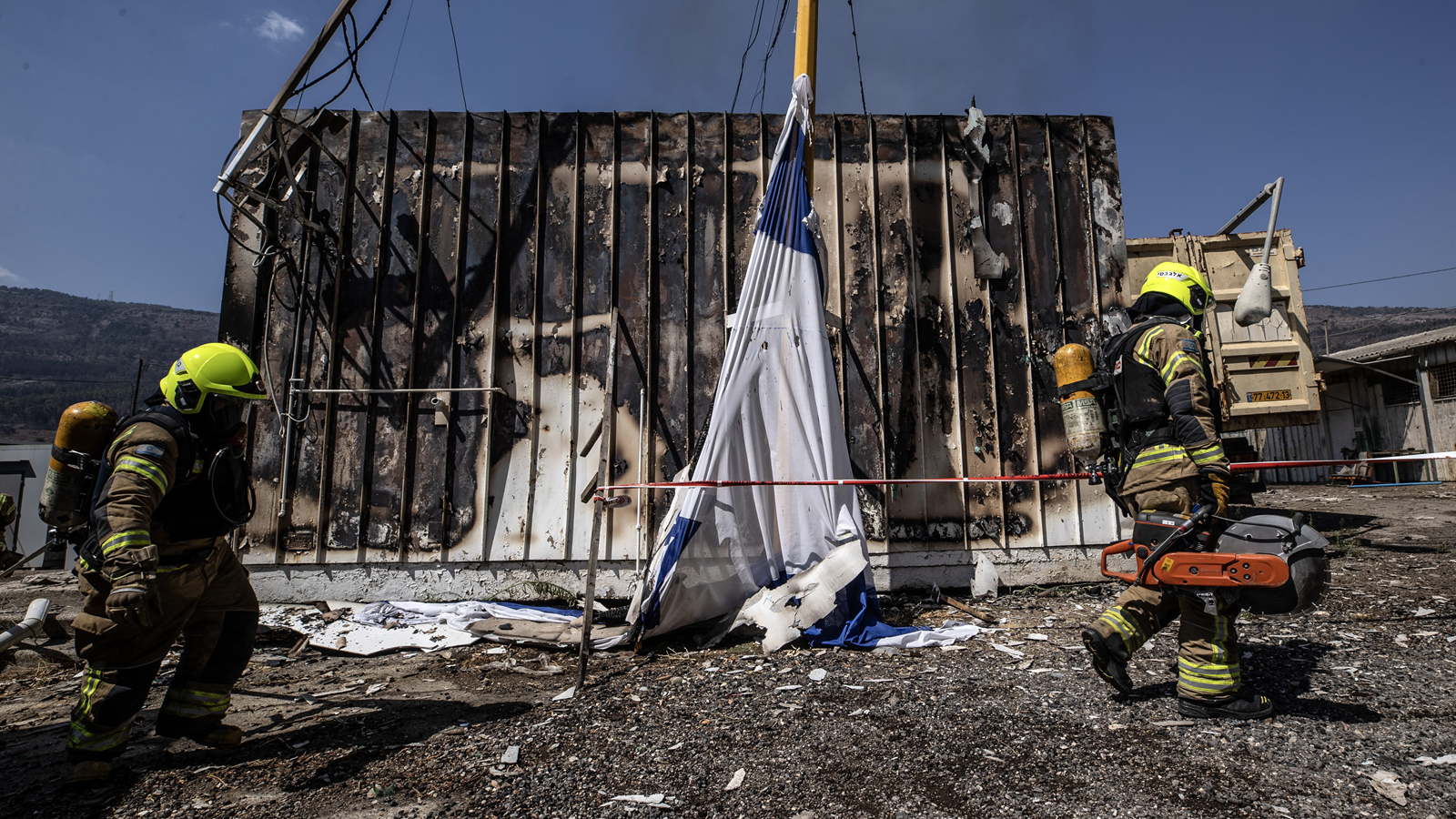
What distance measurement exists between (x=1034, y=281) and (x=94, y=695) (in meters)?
6.61

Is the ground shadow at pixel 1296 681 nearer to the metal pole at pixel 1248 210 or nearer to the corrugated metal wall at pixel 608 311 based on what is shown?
the corrugated metal wall at pixel 608 311

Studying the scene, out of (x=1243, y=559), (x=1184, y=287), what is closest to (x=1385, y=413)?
(x=1184, y=287)

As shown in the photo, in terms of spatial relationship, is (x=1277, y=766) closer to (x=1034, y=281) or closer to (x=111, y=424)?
(x=1034, y=281)

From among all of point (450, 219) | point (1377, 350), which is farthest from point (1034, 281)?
point (1377, 350)

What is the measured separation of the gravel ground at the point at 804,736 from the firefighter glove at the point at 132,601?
2.15 ft

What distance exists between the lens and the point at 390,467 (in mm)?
5523

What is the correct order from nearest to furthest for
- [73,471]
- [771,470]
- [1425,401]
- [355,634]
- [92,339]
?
[73,471]
[771,470]
[355,634]
[1425,401]
[92,339]

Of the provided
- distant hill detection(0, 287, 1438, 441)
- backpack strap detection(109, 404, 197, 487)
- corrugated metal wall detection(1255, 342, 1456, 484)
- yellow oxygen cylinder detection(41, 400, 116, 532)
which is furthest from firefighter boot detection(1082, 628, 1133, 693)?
distant hill detection(0, 287, 1438, 441)

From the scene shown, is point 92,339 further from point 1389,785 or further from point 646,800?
point 1389,785

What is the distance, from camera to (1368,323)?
78.5 metres

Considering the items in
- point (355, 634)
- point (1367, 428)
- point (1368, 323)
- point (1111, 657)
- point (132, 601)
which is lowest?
point (355, 634)

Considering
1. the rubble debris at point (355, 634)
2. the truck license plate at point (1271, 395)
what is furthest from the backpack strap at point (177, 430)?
the truck license plate at point (1271, 395)

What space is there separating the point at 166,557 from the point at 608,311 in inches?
137

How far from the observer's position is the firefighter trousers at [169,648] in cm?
271
